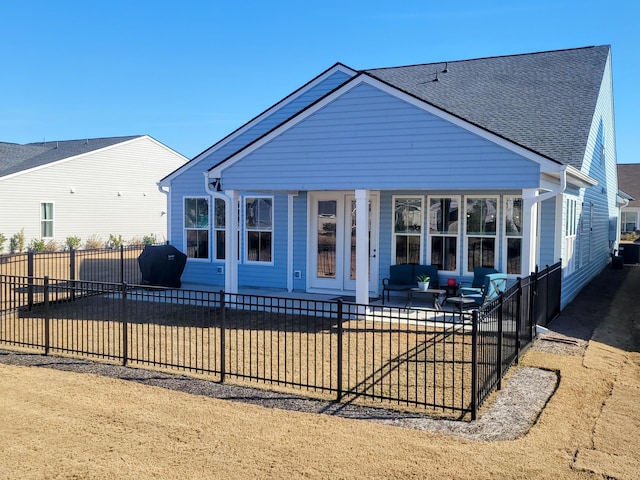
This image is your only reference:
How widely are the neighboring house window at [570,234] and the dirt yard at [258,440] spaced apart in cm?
633

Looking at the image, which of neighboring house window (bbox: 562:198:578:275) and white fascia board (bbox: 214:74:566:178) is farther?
neighboring house window (bbox: 562:198:578:275)

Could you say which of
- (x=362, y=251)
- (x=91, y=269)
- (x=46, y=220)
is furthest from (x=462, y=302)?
(x=46, y=220)

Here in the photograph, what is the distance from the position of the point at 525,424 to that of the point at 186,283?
41.3 feet

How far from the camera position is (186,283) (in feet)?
55.6

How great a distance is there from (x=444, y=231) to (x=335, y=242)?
2.83m

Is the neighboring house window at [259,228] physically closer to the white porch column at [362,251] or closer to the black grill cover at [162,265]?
the black grill cover at [162,265]

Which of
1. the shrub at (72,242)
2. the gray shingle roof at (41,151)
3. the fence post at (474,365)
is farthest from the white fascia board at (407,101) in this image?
the gray shingle roof at (41,151)

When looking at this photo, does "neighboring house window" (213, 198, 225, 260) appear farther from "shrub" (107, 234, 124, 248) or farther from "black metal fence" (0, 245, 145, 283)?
"shrub" (107, 234, 124, 248)

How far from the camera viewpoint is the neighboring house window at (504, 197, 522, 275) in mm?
12789

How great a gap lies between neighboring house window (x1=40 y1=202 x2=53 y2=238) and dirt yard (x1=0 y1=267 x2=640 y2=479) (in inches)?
865

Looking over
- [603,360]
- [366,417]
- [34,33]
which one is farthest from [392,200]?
[34,33]

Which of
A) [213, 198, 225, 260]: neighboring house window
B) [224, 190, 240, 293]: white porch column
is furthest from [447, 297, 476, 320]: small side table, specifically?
[213, 198, 225, 260]: neighboring house window

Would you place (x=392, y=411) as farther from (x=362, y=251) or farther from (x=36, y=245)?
(x=36, y=245)

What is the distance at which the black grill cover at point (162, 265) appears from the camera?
52.2 feet
